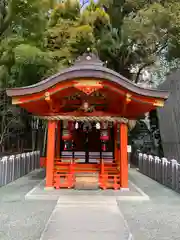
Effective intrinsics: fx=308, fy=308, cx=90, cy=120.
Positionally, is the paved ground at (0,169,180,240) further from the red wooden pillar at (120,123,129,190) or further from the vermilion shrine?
the vermilion shrine

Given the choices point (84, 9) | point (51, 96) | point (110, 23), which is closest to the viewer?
point (51, 96)

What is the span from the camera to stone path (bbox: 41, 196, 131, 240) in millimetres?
4539

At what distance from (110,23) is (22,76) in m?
8.85

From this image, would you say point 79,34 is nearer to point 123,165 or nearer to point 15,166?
point 15,166

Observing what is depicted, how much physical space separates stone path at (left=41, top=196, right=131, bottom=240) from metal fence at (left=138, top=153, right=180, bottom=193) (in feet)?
10.3

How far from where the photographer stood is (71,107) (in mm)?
10227

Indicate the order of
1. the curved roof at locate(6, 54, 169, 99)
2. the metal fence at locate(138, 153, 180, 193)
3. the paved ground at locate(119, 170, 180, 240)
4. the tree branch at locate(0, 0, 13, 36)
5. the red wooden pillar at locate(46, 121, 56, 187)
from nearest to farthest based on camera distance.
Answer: the paved ground at locate(119, 170, 180, 240) < the curved roof at locate(6, 54, 169, 99) < the red wooden pillar at locate(46, 121, 56, 187) < the metal fence at locate(138, 153, 180, 193) < the tree branch at locate(0, 0, 13, 36)

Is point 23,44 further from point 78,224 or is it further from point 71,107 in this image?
point 78,224

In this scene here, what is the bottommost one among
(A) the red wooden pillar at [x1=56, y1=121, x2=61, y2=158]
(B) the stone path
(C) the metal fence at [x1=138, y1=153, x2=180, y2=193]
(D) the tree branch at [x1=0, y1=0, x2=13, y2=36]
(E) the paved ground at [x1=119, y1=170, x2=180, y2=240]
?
(E) the paved ground at [x1=119, y1=170, x2=180, y2=240]

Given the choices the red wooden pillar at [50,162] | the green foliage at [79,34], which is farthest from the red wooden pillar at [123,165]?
the green foliage at [79,34]

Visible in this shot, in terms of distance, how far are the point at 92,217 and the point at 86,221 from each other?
13.2 inches

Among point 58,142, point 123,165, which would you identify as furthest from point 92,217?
point 58,142

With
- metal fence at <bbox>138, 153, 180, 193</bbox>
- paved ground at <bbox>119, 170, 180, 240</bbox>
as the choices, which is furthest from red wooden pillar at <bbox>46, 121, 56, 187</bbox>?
metal fence at <bbox>138, 153, 180, 193</bbox>

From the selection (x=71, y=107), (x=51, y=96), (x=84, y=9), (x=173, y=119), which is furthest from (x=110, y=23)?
(x=51, y=96)
